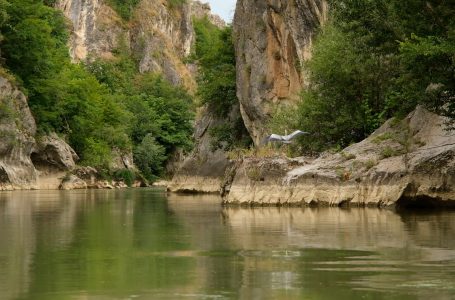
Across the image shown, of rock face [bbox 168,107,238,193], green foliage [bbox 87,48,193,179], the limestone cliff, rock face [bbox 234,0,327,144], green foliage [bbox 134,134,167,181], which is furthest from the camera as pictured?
the limestone cliff

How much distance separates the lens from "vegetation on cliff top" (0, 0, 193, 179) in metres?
71.1

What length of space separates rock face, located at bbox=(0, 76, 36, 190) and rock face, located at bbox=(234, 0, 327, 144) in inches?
672

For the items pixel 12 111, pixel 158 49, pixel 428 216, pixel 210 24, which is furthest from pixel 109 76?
pixel 428 216

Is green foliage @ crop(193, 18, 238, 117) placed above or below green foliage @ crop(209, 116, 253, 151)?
above

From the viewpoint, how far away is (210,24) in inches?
7682

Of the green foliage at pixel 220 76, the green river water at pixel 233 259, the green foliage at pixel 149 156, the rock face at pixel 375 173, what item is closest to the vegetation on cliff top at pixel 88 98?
the green foliage at pixel 149 156

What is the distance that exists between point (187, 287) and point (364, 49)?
20.1m

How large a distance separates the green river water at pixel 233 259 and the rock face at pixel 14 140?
41.8 metres

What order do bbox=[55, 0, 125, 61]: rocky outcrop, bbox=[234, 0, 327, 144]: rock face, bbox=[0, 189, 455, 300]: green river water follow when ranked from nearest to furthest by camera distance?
bbox=[0, 189, 455, 300]: green river water
bbox=[234, 0, 327, 144]: rock face
bbox=[55, 0, 125, 61]: rocky outcrop

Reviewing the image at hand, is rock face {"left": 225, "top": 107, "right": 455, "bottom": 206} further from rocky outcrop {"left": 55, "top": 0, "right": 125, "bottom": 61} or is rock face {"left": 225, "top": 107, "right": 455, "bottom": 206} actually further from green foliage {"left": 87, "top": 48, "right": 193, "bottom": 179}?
rocky outcrop {"left": 55, "top": 0, "right": 125, "bottom": 61}

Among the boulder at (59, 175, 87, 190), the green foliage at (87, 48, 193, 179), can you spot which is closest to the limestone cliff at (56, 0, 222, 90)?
the green foliage at (87, 48, 193, 179)

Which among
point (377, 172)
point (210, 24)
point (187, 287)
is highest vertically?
point (210, 24)

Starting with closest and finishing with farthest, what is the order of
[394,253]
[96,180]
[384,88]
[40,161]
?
[394,253], [384,88], [40,161], [96,180]

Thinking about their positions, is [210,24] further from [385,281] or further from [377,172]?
[385,281]
